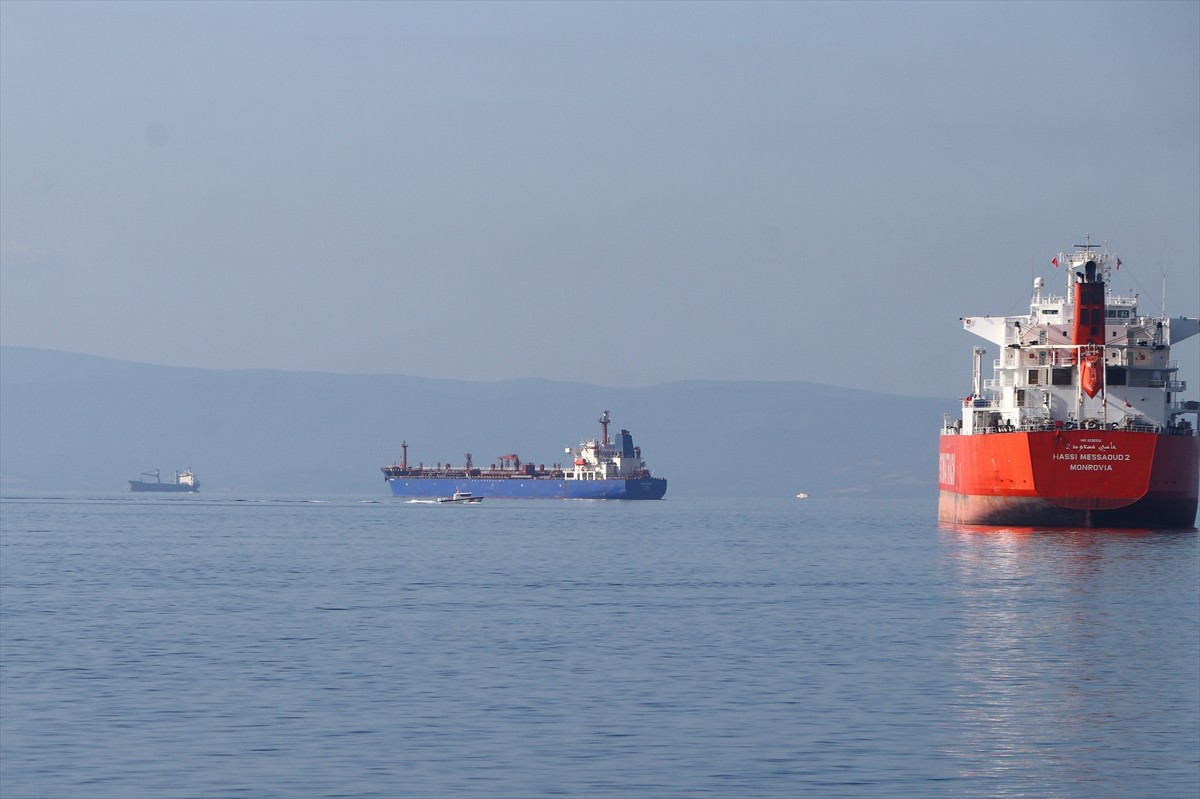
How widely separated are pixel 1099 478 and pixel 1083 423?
2.84 meters

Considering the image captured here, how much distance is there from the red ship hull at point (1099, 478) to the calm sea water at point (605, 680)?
369 inches

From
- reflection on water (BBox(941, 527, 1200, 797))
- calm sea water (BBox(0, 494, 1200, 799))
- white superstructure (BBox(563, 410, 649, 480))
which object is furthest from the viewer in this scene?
white superstructure (BBox(563, 410, 649, 480))

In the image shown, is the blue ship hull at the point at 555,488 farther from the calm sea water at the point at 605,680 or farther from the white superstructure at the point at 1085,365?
the calm sea water at the point at 605,680

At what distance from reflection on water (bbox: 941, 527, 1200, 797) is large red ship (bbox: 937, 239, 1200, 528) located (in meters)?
9.59

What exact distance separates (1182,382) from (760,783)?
60390 millimetres

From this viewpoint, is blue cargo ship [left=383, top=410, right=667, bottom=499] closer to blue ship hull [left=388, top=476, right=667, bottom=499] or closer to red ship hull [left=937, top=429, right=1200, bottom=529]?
blue ship hull [left=388, top=476, right=667, bottom=499]

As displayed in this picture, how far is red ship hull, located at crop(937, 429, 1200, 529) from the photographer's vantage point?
68312 mm

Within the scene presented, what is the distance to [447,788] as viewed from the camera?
20.3 metres

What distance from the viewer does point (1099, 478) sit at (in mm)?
68812

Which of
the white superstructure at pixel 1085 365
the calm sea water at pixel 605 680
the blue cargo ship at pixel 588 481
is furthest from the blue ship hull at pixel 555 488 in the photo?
the calm sea water at pixel 605 680

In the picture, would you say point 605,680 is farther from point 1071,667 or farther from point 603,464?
point 603,464

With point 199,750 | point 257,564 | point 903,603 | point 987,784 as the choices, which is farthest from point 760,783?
point 257,564

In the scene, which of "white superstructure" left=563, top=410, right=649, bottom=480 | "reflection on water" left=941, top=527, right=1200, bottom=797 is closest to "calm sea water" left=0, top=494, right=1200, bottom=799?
"reflection on water" left=941, top=527, right=1200, bottom=797

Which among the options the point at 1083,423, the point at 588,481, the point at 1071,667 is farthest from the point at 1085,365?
the point at 588,481
